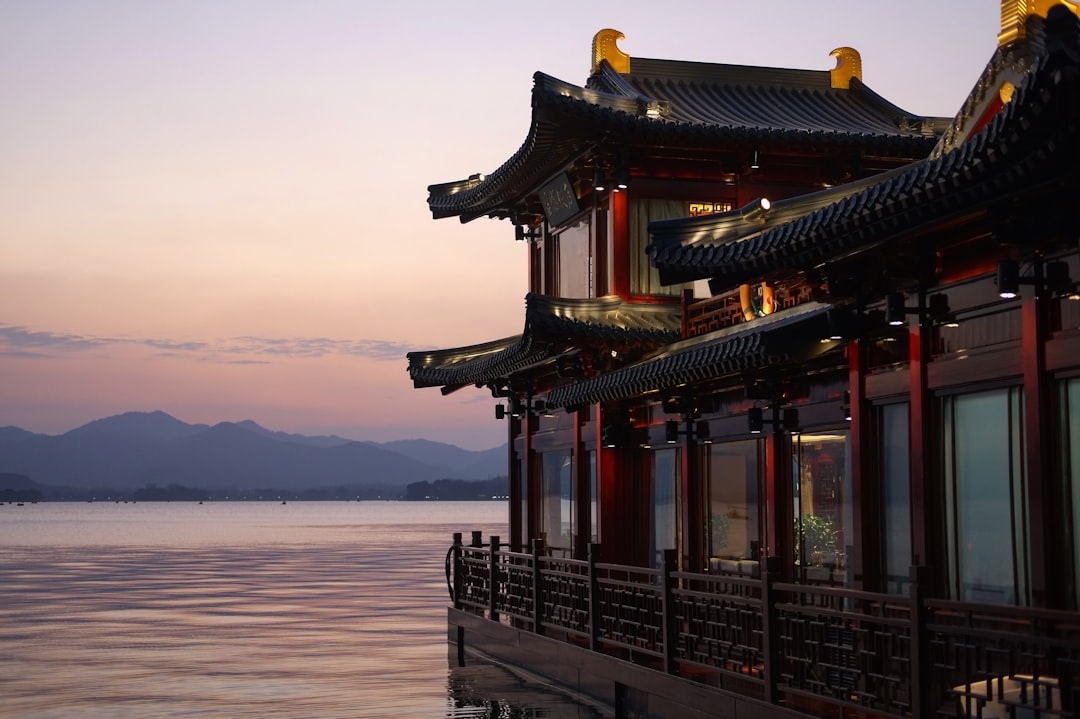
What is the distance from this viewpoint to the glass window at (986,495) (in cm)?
1026

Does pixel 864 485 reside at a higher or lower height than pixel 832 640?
higher

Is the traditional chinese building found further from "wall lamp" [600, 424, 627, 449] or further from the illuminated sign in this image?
"wall lamp" [600, 424, 627, 449]

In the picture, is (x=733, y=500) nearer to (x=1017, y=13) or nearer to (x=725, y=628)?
(x=725, y=628)

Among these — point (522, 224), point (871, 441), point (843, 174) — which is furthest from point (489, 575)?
point (871, 441)

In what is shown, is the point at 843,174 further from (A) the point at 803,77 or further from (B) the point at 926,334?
(B) the point at 926,334

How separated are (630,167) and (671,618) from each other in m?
7.51

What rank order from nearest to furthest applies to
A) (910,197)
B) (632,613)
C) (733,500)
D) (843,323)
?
1. (910,197)
2. (843,323)
3. (632,613)
4. (733,500)

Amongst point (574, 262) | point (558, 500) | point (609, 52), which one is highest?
point (609, 52)

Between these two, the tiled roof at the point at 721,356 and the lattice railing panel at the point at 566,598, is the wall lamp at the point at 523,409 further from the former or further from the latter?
the lattice railing panel at the point at 566,598

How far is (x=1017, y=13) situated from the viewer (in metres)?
11.2

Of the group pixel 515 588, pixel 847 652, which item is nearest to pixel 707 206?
pixel 515 588

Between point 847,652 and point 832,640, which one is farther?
point 832,640

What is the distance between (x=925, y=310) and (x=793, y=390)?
331 centimetres

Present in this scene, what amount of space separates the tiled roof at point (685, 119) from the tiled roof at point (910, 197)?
499 cm
